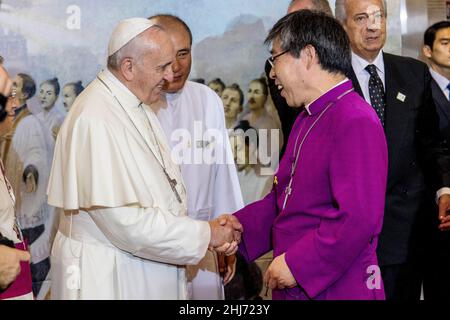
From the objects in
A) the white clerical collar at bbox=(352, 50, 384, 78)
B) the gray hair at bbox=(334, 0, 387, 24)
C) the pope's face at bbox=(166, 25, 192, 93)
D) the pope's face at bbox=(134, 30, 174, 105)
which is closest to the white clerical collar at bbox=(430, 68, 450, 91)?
the gray hair at bbox=(334, 0, 387, 24)

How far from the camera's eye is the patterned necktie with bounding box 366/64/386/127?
4.53 metres

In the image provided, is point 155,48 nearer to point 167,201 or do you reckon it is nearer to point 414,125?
point 167,201

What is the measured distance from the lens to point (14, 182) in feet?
16.7

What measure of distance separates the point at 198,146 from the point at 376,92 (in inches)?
49.6

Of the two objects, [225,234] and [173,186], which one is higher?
[173,186]

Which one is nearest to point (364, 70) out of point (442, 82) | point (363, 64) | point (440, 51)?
point (363, 64)

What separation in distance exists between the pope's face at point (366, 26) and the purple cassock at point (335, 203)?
1.27 metres

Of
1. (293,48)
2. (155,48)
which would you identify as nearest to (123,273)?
(155,48)

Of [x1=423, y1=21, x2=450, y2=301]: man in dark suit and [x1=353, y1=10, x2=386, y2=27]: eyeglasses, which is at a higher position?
[x1=353, y1=10, x2=386, y2=27]: eyeglasses

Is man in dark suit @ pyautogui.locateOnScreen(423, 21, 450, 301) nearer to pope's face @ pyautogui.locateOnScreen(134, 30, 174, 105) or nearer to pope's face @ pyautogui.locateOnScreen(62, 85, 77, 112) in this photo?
pope's face @ pyautogui.locateOnScreen(134, 30, 174, 105)

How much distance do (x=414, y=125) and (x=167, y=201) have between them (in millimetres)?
1732

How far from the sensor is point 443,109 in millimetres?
5609

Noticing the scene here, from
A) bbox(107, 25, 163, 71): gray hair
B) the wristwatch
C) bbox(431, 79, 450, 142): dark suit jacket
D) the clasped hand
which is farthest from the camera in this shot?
bbox(431, 79, 450, 142): dark suit jacket

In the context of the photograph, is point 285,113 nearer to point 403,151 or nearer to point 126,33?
point 403,151
